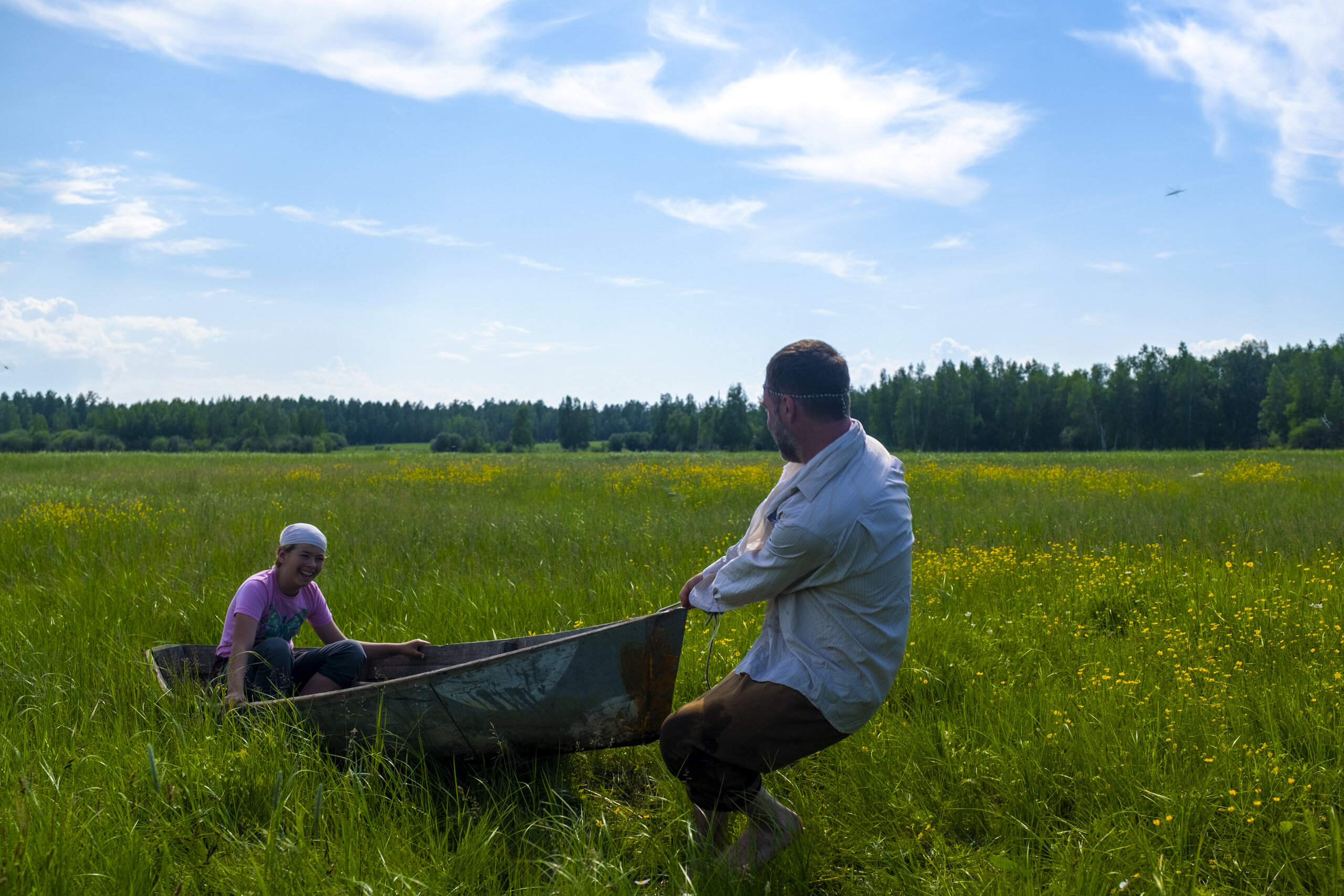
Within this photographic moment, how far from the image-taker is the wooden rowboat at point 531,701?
10.7ft

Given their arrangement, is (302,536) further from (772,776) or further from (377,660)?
(772,776)

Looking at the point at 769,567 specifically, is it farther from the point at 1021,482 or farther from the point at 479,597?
the point at 1021,482

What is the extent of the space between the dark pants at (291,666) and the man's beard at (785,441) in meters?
2.79

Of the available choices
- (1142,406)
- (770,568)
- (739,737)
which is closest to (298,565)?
(739,737)

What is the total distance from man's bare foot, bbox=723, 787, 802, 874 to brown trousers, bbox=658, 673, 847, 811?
0.36ft

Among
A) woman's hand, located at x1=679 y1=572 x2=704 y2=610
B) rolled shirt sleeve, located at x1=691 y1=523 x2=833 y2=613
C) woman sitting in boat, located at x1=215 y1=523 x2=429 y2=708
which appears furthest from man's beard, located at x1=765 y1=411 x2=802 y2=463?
woman sitting in boat, located at x1=215 y1=523 x2=429 y2=708

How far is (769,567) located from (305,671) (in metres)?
3.11

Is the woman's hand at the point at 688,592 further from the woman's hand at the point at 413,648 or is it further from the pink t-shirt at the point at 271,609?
the pink t-shirt at the point at 271,609

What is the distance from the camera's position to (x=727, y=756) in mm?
2830

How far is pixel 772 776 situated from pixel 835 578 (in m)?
1.55

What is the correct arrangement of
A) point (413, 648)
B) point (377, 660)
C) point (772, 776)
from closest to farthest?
1. point (772, 776)
2. point (413, 648)
3. point (377, 660)

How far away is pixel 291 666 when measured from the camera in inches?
171

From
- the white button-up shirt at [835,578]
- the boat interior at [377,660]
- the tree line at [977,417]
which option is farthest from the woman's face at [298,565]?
the tree line at [977,417]

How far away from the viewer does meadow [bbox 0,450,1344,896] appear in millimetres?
2848
